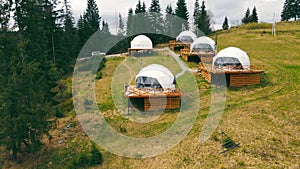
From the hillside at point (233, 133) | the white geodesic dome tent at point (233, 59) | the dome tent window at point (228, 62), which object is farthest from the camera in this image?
the dome tent window at point (228, 62)

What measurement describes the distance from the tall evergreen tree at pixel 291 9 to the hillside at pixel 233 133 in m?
56.4

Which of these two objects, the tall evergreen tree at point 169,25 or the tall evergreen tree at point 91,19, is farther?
the tall evergreen tree at point 169,25

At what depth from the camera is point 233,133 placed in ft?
48.6

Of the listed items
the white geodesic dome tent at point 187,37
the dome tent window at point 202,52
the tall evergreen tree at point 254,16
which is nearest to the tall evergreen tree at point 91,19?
the white geodesic dome tent at point 187,37

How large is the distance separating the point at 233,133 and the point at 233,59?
1226 centimetres

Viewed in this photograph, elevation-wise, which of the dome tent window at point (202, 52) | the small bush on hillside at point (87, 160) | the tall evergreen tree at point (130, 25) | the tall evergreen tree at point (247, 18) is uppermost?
the tall evergreen tree at point (247, 18)

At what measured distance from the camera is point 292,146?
41.8ft

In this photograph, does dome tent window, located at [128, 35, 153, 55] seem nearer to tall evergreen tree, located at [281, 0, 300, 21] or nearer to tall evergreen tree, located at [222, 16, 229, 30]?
tall evergreen tree, located at [222, 16, 229, 30]

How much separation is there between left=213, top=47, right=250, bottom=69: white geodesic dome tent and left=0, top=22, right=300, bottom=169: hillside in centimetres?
248

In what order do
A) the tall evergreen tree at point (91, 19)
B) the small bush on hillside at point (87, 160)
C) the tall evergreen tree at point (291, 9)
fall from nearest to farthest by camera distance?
the small bush on hillside at point (87, 160) → the tall evergreen tree at point (91, 19) → the tall evergreen tree at point (291, 9)

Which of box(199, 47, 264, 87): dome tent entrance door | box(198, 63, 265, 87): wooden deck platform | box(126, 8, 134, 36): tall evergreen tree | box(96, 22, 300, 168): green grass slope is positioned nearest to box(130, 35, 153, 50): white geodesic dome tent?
box(126, 8, 134, 36): tall evergreen tree

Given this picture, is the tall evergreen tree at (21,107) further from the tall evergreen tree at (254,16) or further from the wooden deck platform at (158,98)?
the tall evergreen tree at (254,16)

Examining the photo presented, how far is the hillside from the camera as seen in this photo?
12.5 meters

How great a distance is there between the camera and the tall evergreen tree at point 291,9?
73.4 metres
